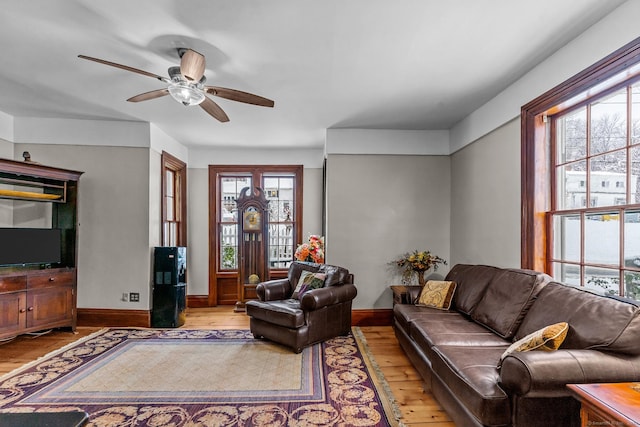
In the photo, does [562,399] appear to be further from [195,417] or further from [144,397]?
[144,397]

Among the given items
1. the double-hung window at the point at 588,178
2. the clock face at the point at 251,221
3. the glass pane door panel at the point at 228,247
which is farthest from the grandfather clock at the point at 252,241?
the double-hung window at the point at 588,178

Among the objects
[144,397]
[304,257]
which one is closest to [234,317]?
[304,257]

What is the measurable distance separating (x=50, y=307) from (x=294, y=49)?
12.8 feet

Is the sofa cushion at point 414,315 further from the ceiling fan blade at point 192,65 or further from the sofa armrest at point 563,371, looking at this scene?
the ceiling fan blade at point 192,65

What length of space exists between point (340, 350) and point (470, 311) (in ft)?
4.51

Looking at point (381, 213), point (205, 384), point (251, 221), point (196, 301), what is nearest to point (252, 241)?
point (251, 221)

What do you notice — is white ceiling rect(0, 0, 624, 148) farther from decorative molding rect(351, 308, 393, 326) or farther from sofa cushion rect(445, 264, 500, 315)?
decorative molding rect(351, 308, 393, 326)

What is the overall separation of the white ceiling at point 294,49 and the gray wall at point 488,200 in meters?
0.52

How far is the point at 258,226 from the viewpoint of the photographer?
18.1ft

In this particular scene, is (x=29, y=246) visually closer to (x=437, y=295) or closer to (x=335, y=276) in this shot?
(x=335, y=276)

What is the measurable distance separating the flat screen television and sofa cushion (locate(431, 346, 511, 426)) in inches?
168

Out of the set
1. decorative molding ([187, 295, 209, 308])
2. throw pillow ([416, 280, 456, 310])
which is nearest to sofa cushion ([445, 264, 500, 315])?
throw pillow ([416, 280, 456, 310])

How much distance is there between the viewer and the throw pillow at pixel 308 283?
401 cm

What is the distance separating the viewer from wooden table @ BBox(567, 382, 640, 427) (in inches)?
51.1
